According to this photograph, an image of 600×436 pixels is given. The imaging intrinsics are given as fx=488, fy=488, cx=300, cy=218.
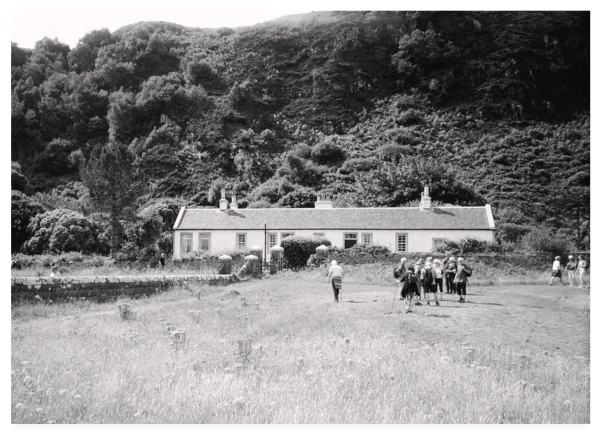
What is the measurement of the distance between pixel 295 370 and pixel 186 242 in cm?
2213

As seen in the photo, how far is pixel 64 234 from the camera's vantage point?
47.0 ft

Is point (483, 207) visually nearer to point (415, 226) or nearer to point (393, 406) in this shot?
point (415, 226)

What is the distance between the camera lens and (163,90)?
3023 cm

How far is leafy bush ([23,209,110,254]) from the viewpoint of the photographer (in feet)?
36.1

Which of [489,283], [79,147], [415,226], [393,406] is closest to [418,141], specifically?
[415,226]

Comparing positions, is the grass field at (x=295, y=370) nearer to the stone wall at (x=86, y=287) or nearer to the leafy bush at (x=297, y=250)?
the stone wall at (x=86, y=287)

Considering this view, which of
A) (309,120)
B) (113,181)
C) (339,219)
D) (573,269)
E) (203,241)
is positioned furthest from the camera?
(203,241)

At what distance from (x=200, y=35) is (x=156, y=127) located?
14.7 m

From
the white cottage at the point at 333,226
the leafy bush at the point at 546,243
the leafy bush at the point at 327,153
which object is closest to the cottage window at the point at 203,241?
the white cottage at the point at 333,226

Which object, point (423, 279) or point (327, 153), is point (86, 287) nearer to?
point (423, 279)

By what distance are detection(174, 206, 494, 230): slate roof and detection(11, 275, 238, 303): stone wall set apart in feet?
42.9

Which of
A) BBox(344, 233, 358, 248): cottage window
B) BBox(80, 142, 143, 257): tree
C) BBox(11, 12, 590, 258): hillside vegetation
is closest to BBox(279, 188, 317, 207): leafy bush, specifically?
BBox(11, 12, 590, 258): hillside vegetation

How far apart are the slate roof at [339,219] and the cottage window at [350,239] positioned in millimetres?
363

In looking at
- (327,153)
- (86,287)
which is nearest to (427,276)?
(86,287)
